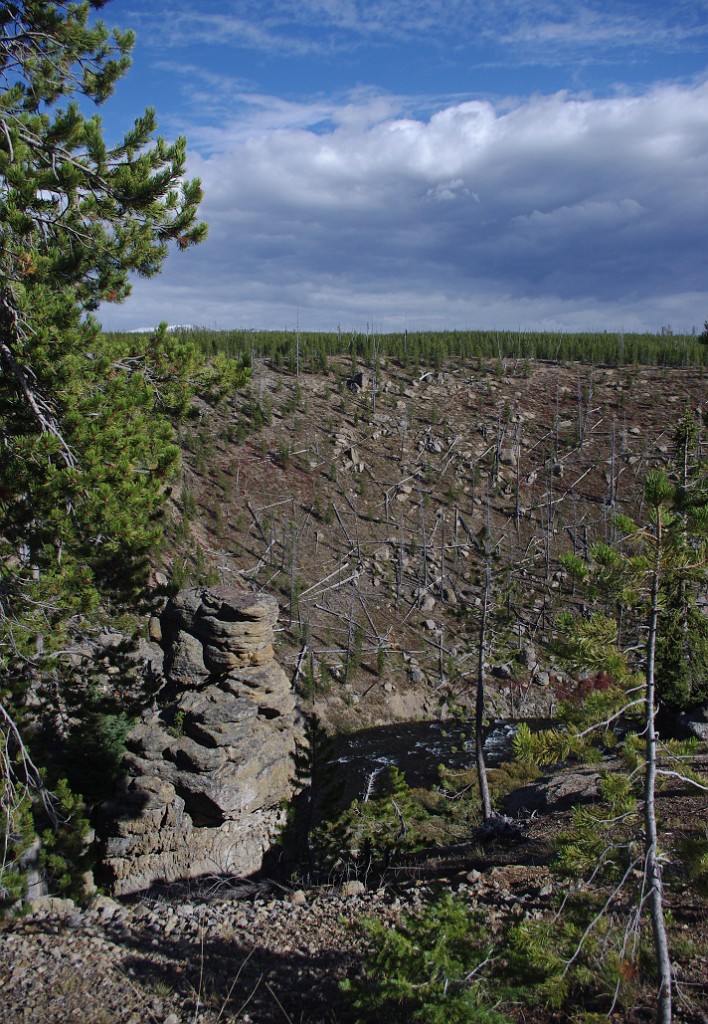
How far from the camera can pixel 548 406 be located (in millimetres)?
59375

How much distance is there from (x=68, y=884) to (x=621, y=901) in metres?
8.03

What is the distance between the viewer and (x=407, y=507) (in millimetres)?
45188

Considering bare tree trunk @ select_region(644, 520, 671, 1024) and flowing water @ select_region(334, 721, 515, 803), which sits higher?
bare tree trunk @ select_region(644, 520, 671, 1024)

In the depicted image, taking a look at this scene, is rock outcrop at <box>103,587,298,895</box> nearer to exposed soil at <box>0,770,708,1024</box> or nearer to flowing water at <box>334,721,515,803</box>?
exposed soil at <box>0,770,708,1024</box>

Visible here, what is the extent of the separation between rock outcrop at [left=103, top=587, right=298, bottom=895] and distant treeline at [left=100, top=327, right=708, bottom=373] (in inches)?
1638

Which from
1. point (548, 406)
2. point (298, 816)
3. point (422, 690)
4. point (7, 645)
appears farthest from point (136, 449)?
point (548, 406)

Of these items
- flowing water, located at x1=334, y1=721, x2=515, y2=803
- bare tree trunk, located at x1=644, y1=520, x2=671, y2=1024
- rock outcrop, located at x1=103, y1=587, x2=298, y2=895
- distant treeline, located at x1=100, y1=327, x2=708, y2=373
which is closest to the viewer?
bare tree trunk, located at x1=644, y1=520, x2=671, y2=1024

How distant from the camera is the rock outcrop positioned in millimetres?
15039

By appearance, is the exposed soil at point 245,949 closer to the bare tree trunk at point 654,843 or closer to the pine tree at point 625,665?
the bare tree trunk at point 654,843

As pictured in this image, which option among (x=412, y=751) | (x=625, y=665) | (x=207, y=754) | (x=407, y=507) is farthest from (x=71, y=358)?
(x=407, y=507)

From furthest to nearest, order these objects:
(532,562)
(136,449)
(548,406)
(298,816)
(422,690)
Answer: (548,406)
(532,562)
(422,690)
(298,816)
(136,449)

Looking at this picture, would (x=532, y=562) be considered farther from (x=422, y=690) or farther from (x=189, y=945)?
(x=189, y=945)

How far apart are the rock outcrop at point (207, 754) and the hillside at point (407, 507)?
745 centimetres

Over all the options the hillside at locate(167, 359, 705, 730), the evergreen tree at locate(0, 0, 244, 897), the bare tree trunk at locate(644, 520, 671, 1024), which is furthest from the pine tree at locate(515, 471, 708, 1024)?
the hillside at locate(167, 359, 705, 730)
